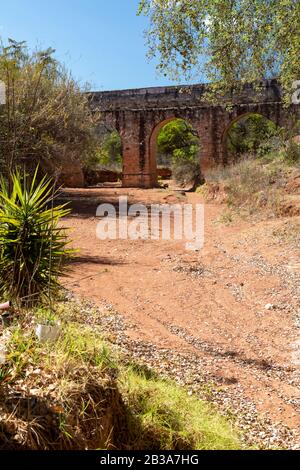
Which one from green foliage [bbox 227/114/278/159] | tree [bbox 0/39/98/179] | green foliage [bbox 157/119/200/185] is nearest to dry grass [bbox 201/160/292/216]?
tree [bbox 0/39/98/179]

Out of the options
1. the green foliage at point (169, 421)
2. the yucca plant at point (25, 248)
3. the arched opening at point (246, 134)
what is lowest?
the green foliage at point (169, 421)

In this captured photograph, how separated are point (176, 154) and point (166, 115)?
229 inches

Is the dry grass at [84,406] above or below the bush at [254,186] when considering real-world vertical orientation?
below

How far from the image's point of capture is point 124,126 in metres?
21.5

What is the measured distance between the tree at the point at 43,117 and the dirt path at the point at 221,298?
109 inches

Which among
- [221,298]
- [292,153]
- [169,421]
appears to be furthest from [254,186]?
[169,421]

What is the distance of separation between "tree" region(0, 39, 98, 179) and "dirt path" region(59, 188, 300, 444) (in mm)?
2761

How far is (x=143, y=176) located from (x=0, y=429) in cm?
1927

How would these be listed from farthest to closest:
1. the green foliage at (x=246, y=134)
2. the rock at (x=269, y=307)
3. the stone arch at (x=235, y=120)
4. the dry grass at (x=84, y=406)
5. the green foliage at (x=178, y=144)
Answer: the green foliage at (x=178, y=144) → the green foliage at (x=246, y=134) → the stone arch at (x=235, y=120) → the rock at (x=269, y=307) → the dry grass at (x=84, y=406)

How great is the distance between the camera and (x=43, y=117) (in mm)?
11945

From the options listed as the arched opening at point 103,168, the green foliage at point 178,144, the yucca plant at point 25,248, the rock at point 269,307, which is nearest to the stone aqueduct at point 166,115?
the arched opening at point 103,168

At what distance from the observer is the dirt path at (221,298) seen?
4180 mm

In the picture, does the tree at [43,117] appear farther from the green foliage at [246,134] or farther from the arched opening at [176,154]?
the green foliage at [246,134]

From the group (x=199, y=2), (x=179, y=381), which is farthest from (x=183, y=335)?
(x=199, y=2)
